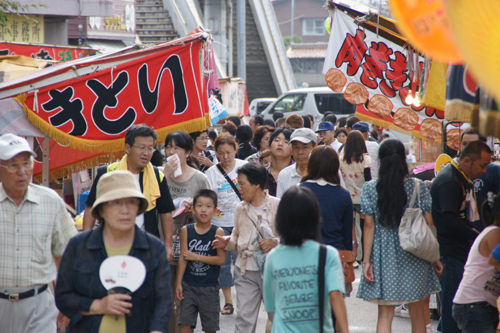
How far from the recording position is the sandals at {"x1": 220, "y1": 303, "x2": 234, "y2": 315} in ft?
21.0

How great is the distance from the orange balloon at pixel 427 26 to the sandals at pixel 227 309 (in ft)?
16.3

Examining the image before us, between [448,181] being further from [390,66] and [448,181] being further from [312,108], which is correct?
[312,108]

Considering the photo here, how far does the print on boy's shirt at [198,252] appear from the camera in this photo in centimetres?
493

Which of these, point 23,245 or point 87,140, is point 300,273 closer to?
point 23,245

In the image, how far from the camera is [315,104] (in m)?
20.8

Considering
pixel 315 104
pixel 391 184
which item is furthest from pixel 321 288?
pixel 315 104

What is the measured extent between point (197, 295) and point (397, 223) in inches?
71.5

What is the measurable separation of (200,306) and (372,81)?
11.9ft

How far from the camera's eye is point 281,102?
21422 mm

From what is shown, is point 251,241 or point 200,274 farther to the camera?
point 200,274

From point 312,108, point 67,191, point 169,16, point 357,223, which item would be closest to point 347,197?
point 357,223

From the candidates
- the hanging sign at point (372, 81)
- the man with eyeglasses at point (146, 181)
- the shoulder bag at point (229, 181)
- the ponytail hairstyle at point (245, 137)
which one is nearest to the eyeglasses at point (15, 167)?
the man with eyeglasses at point (146, 181)

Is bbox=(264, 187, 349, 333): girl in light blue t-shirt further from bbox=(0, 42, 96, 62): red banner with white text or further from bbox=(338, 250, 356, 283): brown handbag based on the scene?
bbox=(0, 42, 96, 62): red banner with white text

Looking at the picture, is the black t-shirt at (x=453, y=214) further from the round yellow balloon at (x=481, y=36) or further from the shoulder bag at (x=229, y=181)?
the round yellow balloon at (x=481, y=36)
